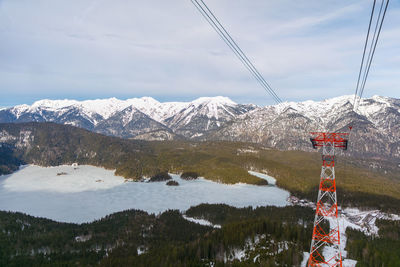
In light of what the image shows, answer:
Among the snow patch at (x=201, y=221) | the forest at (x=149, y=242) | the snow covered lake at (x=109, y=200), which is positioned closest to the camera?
the forest at (x=149, y=242)

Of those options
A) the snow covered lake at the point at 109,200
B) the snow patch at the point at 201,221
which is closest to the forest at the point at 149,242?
the snow patch at the point at 201,221

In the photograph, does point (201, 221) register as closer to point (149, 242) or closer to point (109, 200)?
point (149, 242)

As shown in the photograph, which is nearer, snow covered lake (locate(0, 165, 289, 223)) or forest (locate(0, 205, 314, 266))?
forest (locate(0, 205, 314, 266))

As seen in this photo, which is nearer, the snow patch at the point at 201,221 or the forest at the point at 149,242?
the forest at the point at 149,242

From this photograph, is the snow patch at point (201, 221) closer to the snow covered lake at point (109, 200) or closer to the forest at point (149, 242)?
the forest at point (149, 242)

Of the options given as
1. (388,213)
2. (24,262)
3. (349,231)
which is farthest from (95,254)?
(388,213)

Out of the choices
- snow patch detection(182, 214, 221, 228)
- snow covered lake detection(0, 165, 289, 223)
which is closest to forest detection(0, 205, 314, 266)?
snow patch detection(182, 214, 221, 228)

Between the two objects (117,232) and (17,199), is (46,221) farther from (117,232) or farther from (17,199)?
(17,199)

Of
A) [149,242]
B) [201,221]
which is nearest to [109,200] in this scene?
[201,221]

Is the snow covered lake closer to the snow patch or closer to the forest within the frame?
the snow patch

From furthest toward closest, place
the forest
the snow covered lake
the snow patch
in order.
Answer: the snow covered lake → the snow patch → the forest

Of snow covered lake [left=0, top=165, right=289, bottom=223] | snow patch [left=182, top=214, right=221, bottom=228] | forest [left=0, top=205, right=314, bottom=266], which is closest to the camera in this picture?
forest [left=0, top=205, right=314, bottom=266]
